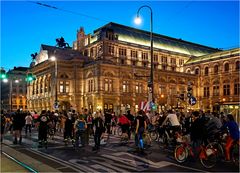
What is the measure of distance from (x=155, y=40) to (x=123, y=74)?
21.1 m

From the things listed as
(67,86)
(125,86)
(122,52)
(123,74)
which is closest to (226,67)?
(122,52)

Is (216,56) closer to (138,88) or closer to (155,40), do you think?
(155,40)

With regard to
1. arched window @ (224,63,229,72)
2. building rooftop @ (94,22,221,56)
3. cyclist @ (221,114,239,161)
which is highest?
building rooftop @ (94,22,221,56)

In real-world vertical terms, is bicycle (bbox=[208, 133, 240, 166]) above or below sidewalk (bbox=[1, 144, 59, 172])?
above

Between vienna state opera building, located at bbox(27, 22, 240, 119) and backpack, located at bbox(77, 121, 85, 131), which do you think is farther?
vienna state opera building, located at bbox(27, 22, 240, 119)

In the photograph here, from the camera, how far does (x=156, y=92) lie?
217 ft

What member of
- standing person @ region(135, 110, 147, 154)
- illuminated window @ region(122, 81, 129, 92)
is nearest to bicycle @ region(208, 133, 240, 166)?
standing person @ region(135, 110, 147, 154)

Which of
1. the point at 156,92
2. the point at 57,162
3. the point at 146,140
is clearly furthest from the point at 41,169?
the point at 156,92

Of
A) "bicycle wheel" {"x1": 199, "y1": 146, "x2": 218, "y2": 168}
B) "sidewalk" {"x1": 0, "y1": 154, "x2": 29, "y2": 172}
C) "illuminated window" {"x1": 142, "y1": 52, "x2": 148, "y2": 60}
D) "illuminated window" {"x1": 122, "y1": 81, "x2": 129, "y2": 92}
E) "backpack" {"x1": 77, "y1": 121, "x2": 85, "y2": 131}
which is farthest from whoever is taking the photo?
"illuminated window" {"x1": 142, "y1": 52, "x2": 148, "y2": 60}

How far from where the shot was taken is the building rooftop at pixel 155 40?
235 feet

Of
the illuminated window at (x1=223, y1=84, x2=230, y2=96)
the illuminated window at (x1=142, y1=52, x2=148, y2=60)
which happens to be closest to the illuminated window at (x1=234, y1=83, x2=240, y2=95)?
the illuminated window at (x1=223, y1=84, x2=230, y2=96)

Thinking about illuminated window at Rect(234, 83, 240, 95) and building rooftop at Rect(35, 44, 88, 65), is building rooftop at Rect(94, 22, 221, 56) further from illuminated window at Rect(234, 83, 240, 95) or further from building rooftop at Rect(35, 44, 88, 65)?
illuminated window at Rect(234, 83, 240, 95)

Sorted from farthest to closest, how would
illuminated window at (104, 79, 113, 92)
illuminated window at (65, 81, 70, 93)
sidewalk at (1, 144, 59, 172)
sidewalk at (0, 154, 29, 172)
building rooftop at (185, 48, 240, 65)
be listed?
building rooftop at (185, 48, 240, 65) → illuminated window at (65, 81, 70, 93) → illuminated window at (104, 79, 113, 92) → sidewalk at (1, 144, 59, 172) → sidewalk at (0, 154, 29, 172)

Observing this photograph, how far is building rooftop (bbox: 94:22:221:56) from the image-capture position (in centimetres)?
7168
